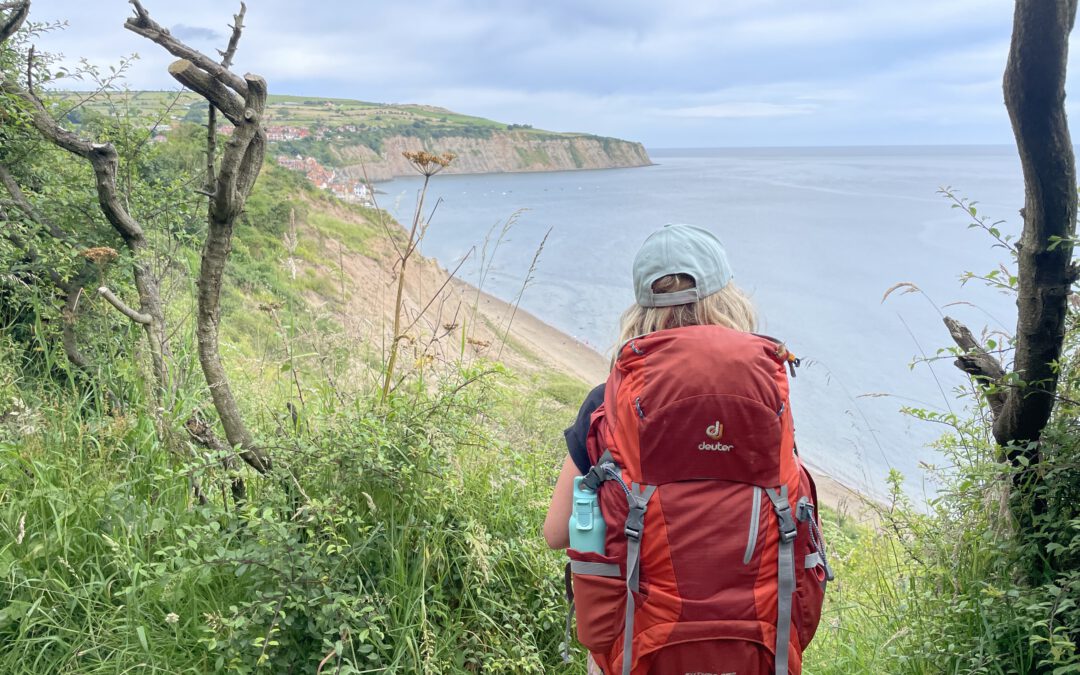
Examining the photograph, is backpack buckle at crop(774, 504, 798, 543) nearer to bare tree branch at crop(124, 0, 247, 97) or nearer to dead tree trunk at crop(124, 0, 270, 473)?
dead tree trunk at crop(124, 0, 270, 473)

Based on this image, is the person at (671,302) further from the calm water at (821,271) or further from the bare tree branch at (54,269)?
the bare tree branch at (54,269)

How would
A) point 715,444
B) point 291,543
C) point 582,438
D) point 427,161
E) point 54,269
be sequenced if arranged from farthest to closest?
1. point 54,269
2. point 427,161
3. point 291,543
4. point 582,438
5. point 715,444

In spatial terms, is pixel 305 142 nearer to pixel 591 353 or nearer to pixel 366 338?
pixel 591 353

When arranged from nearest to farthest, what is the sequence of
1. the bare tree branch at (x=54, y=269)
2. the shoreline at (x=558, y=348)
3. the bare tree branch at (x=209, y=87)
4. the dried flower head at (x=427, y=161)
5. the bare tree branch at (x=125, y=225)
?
1. the bare tree branch at (x=209, y=87)
2. the dried flower head at (x=427, y=161)
3. the bare tree branch at (x=125, y=225)
4. the bare tree branch at (x=54, y=269)
5. the shoreline at (x=558, y=348)

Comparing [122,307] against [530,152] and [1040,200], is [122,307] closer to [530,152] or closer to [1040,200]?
[1040,200]

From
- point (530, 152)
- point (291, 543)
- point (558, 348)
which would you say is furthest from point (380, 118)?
point (291, 543)

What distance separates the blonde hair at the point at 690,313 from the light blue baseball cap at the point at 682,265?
2 centimetres

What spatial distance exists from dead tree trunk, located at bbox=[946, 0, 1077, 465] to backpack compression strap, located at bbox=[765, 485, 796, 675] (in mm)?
1030

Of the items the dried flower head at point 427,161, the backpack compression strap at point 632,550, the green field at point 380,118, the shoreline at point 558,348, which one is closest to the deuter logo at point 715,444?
the backpack compression strap at point 632,550

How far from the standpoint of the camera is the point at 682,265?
5.66ft

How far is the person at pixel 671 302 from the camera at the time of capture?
172 cm

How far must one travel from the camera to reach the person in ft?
5.65

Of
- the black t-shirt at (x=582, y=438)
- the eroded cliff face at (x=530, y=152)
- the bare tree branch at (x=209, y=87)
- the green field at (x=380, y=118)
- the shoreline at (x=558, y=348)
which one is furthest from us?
the eroded cliff face at (x=530, y=152)

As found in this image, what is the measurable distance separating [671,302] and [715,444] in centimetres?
39
